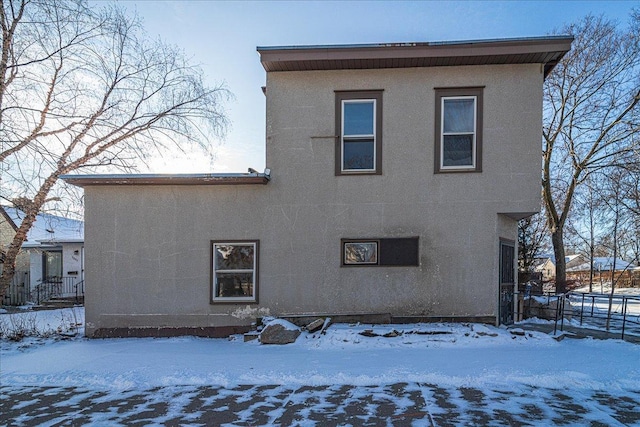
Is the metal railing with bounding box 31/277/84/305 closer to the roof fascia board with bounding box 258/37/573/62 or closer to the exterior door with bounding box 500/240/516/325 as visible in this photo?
the roof fascia board with bounding box 258/37/573/62

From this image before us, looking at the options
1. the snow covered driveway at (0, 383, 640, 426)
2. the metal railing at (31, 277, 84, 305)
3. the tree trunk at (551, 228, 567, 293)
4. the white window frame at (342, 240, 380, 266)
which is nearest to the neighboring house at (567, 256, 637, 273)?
the tree trunk at (551, 228, 567, 293)

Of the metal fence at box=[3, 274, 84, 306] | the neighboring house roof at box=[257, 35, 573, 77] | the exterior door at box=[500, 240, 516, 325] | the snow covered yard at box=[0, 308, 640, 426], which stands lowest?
the metal fence at box=[3, 274, 84, 306]

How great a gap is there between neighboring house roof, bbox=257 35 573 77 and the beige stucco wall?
0.81 feet

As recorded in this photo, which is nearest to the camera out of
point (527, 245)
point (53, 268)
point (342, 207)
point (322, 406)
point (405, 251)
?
point (322, 406)

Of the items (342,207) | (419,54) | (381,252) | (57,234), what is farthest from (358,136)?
(57,234)

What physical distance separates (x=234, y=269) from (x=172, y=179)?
2.47 m

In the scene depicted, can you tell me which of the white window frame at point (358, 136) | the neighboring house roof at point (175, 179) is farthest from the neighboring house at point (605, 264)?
the neighboring house roof at point (175, 179)

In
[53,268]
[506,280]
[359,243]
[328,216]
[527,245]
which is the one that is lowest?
[53,268]

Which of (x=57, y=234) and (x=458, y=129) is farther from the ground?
(x=458, y=129)

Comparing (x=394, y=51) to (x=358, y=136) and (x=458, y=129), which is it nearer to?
(x=358, y=136)

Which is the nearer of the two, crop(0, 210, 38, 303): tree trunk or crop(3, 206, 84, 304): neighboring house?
crop(0, 210, 38, 303): tree trunk

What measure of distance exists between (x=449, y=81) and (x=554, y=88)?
1479 centimetres

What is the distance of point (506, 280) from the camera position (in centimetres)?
924

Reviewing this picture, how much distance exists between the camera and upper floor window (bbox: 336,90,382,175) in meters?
8.61
